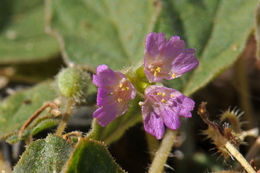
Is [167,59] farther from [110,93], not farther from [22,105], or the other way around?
[22,105]

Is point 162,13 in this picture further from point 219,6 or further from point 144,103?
point 144,103

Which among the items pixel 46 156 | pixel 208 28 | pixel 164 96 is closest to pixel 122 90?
pixel 164 96

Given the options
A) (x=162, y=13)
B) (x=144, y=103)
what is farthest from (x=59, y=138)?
(x=162, y=13)

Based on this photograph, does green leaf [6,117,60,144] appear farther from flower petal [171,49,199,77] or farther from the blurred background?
flower petal [171,49,199,77]

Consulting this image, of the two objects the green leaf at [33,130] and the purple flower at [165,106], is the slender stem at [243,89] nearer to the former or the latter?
the purple flower at [165,106]

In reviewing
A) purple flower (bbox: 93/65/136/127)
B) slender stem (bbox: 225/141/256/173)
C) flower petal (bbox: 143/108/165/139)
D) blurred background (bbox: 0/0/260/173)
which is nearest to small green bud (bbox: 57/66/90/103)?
blurred background (bbox: 0/0/260/173)

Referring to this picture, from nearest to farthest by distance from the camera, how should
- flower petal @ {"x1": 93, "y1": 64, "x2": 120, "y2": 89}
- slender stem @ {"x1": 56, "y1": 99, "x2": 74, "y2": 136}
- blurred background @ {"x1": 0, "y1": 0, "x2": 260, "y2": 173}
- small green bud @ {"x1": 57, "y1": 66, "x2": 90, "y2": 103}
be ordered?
flower petal @ {"x1": 93, "y1": 64, "x2": 120, "y2": 89}
slender stem @ {"x1": 56, "y1": 99, "x2": 74, "y2": 136}
small green bud @ {"x1": 57, "y1": 66, "x2": 90, "y2": 103}
blurred background @ {"x1": 0, "y1": 0, "x2": 260, "y2": 173}
